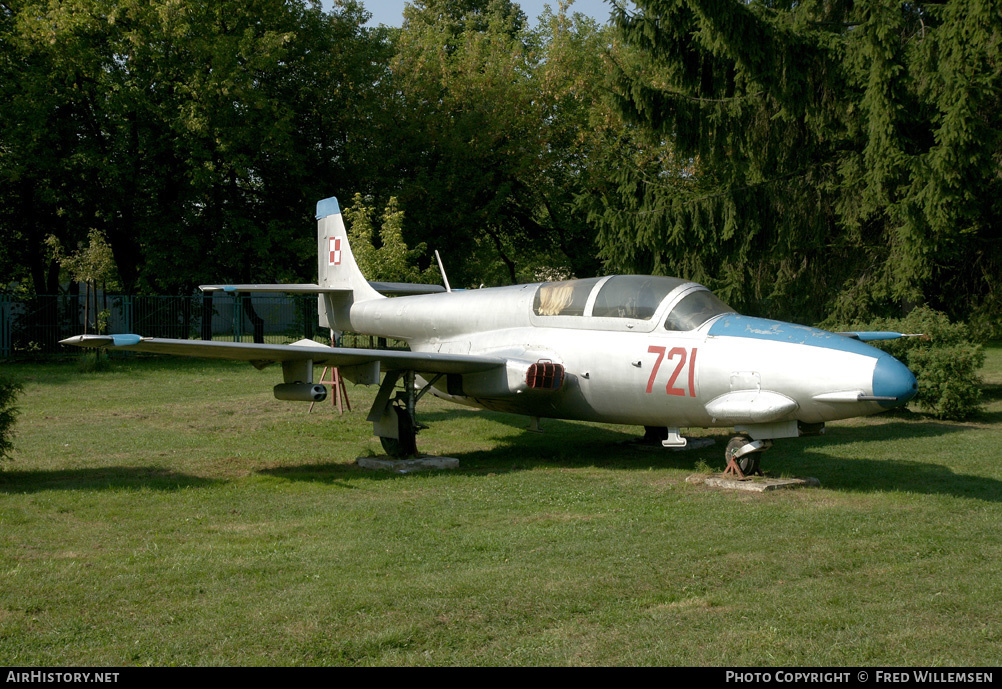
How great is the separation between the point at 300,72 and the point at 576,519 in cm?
2963

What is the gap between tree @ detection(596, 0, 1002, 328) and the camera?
1537cm

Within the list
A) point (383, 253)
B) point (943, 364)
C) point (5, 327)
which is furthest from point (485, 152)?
point (943, 364)

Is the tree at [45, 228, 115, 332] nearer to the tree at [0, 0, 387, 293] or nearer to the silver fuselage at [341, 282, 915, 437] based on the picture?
the tree at [0, 0, 387, 293]

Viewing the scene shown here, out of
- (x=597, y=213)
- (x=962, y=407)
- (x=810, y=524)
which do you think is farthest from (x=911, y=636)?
(x=597, y=213)

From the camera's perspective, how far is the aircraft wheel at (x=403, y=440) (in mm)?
11359

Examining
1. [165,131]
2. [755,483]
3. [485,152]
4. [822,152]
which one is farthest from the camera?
[485,152]

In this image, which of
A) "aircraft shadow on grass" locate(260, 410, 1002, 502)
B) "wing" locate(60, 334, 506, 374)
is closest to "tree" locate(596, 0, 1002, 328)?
"aircraft shadow on grass" locate(260, 410, 1002, 502)

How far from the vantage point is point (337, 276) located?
15.7m

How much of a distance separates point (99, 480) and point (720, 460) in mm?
7866

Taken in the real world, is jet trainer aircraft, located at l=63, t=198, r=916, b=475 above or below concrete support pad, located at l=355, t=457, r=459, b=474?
above

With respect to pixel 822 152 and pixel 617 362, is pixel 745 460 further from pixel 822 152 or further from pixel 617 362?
pixel 822 152

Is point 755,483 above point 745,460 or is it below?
below

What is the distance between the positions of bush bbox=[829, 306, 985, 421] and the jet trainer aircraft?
321 centimetres

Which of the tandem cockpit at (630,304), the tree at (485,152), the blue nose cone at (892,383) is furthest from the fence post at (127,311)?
the blue nose cone at (892,383)
